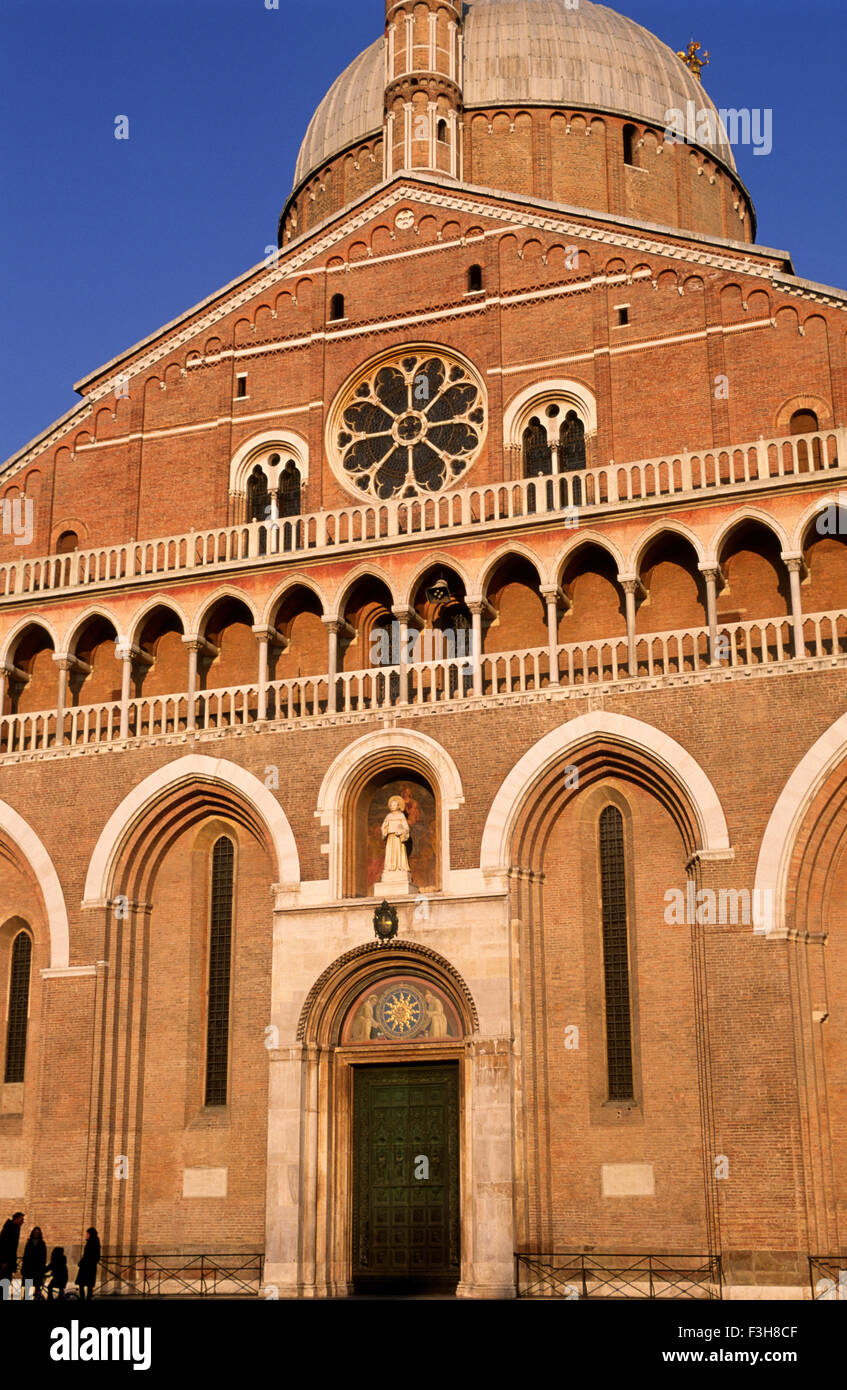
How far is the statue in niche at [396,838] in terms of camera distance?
90.1 ft

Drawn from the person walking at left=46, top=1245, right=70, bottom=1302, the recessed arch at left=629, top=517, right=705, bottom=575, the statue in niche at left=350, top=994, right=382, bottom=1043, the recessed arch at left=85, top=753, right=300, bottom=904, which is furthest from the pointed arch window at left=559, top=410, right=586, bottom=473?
the person walking at left=46, top=1245, right=70, bottom=1302

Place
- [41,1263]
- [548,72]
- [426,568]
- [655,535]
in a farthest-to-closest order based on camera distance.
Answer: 1. [548,72]
2. [426,568]
3. [655,535]
4. [41,1263]

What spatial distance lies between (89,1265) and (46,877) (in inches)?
280

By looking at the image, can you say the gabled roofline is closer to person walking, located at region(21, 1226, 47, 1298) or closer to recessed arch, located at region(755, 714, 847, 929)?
recessed arch, located at region(755, 714, 847, 929)

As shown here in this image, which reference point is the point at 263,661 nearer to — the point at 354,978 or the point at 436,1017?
the point at 354,978

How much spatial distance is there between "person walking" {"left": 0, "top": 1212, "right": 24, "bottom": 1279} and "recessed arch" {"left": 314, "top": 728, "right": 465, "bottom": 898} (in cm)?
685

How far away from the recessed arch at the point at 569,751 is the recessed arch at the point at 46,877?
24.6 feet

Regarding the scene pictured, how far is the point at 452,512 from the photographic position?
28.8 metres

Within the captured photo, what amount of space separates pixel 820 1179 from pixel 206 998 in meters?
10.6

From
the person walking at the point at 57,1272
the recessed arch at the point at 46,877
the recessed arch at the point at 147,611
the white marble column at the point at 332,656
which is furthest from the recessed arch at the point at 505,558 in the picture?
the person walking at the point at 57,1272

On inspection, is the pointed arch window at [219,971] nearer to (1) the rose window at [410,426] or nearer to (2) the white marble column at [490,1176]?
(2) the white marble column at [490,1176]

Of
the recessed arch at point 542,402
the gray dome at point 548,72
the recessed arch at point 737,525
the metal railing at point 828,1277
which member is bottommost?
the metal railing at point 828,1277

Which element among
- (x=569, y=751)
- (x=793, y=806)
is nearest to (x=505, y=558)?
(x=569, y=751)
